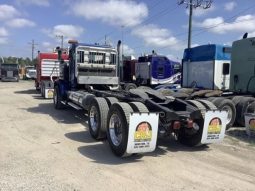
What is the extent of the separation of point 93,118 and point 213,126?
124 inches

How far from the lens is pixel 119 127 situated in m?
7.44

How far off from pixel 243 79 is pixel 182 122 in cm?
561

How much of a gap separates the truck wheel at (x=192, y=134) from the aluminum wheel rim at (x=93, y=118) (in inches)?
82.6

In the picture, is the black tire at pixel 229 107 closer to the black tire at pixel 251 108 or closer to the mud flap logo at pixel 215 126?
the black tire at pixel 251 108

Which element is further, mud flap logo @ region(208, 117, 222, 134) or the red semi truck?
the red semi truck

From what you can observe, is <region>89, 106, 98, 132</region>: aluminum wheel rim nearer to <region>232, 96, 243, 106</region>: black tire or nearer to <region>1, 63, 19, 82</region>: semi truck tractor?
<region>232, 96, 243, 106</region>: black tire

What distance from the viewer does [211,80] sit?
43.9ft

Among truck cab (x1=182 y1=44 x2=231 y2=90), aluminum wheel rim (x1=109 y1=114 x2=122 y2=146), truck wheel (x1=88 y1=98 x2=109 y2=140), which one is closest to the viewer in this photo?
aluminum wheel rim (x1=109 y1=114 x2=122 y2=146)

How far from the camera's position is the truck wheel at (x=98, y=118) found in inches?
339

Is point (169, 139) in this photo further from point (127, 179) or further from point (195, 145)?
point (127, 179)

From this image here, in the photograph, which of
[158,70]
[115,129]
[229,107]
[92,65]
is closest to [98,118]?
[115,129]

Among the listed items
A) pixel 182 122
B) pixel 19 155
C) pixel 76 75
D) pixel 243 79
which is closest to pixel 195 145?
pixel 182 122

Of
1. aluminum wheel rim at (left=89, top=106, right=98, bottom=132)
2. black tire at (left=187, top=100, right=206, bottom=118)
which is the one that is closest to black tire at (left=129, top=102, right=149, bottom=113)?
black tire at (left=187, top=100, right=206, bottom=118)

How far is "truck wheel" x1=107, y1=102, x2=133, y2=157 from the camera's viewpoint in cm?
683
